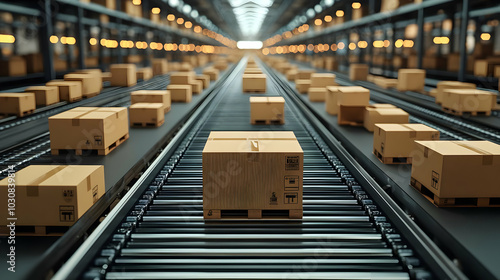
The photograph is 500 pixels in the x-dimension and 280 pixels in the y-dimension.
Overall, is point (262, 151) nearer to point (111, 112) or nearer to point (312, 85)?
point (111, 112)

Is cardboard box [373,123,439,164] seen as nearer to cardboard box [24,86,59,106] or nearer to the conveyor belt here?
the conveyor belt

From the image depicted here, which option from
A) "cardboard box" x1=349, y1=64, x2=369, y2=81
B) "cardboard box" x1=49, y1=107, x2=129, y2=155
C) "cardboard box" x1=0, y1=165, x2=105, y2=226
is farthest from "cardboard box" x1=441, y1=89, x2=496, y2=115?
"cardboard box" x1=349, y1=64, x2=369, y2=81

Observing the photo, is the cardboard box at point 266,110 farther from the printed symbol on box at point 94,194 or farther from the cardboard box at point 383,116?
the printed symbol on box at point 94,194

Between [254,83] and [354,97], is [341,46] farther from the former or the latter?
[354,97]

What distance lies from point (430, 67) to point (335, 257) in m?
13.2

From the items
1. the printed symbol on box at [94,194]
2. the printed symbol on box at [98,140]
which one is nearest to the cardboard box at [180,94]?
the printed symbol on box at [98,140]

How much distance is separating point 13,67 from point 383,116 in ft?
29.3

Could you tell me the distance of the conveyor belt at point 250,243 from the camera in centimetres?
261

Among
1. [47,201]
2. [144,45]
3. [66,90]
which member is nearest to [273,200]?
[47,201]

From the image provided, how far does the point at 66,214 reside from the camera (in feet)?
9.75

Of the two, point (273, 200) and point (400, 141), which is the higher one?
point (400, 141)

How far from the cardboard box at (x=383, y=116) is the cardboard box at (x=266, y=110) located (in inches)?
63.4

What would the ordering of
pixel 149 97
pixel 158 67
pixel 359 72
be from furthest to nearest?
pixel 158 67
pixel 359 72
pixel 149 97

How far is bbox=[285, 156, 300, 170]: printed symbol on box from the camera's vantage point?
3.22 m
